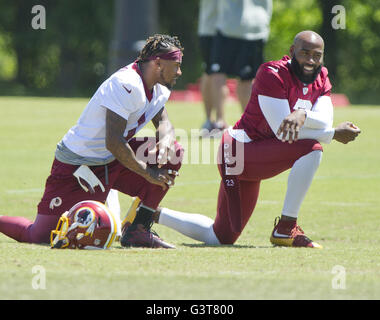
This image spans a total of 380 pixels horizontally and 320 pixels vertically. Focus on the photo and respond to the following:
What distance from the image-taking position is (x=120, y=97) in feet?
21.8

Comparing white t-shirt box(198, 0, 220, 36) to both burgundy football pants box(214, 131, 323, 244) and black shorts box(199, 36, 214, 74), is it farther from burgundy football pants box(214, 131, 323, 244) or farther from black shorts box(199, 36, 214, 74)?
burgundy football pants box(214, 131, 323, 244)

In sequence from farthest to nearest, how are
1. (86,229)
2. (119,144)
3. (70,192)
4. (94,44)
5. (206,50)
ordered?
(94,44) < (206,50) < (70,192) < (119,144) < (86,229)

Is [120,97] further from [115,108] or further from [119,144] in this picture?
[119,144]

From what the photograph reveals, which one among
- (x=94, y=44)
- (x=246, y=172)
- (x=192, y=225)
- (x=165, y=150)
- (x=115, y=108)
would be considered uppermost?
(x=115, y=108)

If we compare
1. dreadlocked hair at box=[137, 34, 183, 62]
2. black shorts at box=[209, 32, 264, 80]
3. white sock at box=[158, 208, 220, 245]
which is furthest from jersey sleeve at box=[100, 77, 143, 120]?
black shorts at box=[209, 32, 264, 80]

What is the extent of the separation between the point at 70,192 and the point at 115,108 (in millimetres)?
793

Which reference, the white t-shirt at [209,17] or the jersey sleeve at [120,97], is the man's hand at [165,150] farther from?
the white t-shirt at [209,17]

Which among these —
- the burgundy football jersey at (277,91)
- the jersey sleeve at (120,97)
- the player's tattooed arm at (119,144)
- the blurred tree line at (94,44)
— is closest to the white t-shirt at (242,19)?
the burgundy football jersey at (277,91)

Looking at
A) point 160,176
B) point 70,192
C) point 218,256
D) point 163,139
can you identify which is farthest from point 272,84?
point 70,192

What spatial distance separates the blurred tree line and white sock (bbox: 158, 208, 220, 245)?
28.0 m

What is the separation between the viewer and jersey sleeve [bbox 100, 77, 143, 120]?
662cm

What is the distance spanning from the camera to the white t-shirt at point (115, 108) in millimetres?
6660
